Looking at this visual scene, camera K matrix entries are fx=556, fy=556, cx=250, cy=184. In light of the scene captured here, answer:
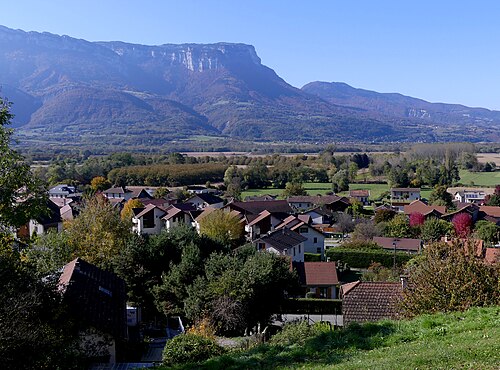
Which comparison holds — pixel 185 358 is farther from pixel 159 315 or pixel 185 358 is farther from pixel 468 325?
pixel 159 315

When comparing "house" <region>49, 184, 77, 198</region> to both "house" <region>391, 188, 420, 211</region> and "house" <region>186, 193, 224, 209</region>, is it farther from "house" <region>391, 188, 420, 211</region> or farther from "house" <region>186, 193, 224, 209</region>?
"house" <region>391, 188, 420, 211</region>

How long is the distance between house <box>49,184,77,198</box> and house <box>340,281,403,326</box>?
183ft

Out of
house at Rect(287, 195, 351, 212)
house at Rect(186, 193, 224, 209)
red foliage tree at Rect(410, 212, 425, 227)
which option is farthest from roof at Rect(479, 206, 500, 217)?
house at Rect(186, 193, 224, 209)

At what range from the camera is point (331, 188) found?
8438 centimetres

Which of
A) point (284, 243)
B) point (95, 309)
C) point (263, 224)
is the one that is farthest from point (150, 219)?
point (95, 309)

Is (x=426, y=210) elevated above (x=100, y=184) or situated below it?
above

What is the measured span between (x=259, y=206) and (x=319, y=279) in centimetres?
2332

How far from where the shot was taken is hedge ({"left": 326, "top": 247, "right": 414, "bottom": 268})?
36844 millimetres

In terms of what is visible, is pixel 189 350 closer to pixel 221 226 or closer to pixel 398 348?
pixel 398 348

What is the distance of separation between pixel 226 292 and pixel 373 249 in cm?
2195

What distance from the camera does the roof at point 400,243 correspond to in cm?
4067

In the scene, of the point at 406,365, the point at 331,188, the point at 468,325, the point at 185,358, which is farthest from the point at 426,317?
the point at 331,188

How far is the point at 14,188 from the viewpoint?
9.83 meters

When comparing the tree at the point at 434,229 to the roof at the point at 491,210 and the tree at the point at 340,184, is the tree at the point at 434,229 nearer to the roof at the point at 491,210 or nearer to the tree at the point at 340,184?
the roof at the point at 491,210
